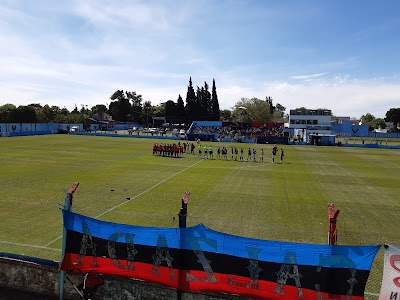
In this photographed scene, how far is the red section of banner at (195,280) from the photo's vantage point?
6.79 meters

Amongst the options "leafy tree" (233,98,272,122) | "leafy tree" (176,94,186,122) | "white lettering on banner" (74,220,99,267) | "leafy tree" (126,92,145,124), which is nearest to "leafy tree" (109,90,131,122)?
"leafy tree" (126,92,145,124)

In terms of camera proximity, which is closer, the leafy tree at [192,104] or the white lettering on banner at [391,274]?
the white lettering on banner at [391,274]

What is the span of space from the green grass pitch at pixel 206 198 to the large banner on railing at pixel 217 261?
3968mm

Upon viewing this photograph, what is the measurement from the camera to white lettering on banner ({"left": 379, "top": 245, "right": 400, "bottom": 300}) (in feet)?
20.5

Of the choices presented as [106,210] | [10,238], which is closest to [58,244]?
[10,238]

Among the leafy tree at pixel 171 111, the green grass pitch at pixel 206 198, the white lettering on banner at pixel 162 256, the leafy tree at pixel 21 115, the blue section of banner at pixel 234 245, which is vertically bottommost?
the green grass pitch at pixel 206 198

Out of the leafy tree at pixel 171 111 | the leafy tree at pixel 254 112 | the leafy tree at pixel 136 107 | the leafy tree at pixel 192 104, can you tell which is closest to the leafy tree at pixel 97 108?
the leafy tree at pixel 136 107

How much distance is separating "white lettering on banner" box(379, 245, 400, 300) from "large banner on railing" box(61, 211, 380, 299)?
0.97 feet

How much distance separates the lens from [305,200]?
19266mm

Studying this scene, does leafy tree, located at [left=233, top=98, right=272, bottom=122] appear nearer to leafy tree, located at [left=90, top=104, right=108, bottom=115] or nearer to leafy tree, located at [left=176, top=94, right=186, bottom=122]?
leafy tree, located at [left=176, top=94, right=186, bottom=122]

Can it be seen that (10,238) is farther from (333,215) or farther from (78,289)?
(333,215)

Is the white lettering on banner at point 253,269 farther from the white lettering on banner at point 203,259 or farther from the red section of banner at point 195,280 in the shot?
the white lettering on banner at point 203,259

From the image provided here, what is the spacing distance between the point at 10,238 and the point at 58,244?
6.54 feet

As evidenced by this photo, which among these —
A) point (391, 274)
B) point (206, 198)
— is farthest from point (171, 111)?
point (391, 274)
